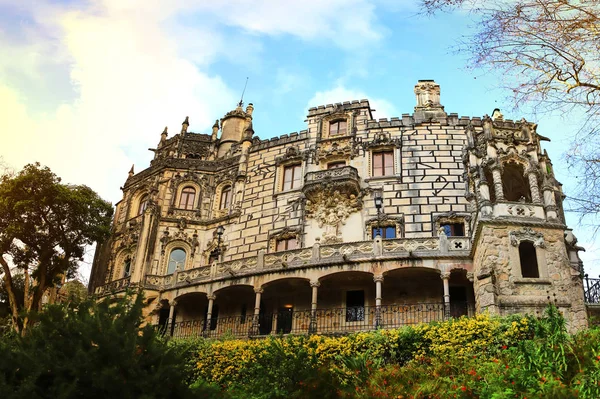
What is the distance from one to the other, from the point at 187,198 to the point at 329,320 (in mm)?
13342

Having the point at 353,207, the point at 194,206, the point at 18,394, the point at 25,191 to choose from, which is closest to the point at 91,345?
the point at 18,394

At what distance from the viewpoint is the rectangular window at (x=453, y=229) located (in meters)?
24.0

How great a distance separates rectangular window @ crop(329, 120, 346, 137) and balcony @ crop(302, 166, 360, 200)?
3.60 metres

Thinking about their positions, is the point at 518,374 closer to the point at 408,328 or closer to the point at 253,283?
the point at 408,328

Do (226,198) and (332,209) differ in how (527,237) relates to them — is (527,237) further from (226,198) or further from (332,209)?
(226,198)

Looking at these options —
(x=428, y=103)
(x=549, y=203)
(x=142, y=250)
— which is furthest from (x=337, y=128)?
(x=549, y=203)

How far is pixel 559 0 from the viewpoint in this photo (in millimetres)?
8492

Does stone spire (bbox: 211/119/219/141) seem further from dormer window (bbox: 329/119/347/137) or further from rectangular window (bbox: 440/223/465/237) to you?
rectangular window (bbox: 440/223/465/237)

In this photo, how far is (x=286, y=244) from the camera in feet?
87.7

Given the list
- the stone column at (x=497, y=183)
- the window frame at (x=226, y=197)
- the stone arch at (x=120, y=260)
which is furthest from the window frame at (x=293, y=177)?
the stone column at (x=497, y=183)

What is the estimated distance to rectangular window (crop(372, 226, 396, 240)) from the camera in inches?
977

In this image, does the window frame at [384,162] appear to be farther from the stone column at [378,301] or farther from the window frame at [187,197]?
the window frame at [187,197]

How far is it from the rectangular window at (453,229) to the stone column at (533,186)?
14.6 feet

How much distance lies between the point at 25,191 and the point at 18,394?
845 inches
